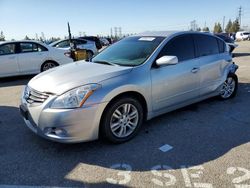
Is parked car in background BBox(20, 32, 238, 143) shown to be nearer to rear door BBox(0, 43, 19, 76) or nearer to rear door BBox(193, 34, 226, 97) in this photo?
rear door BBox(193, 34, 226, 97)

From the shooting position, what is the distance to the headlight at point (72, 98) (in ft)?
10.2

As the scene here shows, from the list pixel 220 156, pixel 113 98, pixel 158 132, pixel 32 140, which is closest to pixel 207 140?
pixel 220 156

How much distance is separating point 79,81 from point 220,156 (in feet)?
6.92

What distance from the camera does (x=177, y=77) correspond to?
4.14 m

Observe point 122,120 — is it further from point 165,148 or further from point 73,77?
point 73,77

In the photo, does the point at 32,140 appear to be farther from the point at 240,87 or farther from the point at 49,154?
the point at 240,87

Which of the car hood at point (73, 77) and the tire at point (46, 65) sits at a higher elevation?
the car hood at point (73, 77)

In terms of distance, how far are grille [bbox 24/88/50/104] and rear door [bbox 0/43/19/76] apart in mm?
5756

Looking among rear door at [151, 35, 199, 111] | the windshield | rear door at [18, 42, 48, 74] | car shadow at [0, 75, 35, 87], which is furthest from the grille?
rear door at [18, 42, 48, 74]

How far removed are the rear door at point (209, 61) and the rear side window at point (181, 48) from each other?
7.5 inches

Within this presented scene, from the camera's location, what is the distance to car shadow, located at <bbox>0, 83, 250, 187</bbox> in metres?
2.96

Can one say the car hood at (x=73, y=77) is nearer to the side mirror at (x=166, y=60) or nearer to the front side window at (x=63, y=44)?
the side mirror at (x=166, y=60)

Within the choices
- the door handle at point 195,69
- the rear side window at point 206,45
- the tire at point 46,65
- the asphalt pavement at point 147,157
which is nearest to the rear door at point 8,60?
the tire at point 46,65

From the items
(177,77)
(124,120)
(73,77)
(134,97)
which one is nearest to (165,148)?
(124,120)
